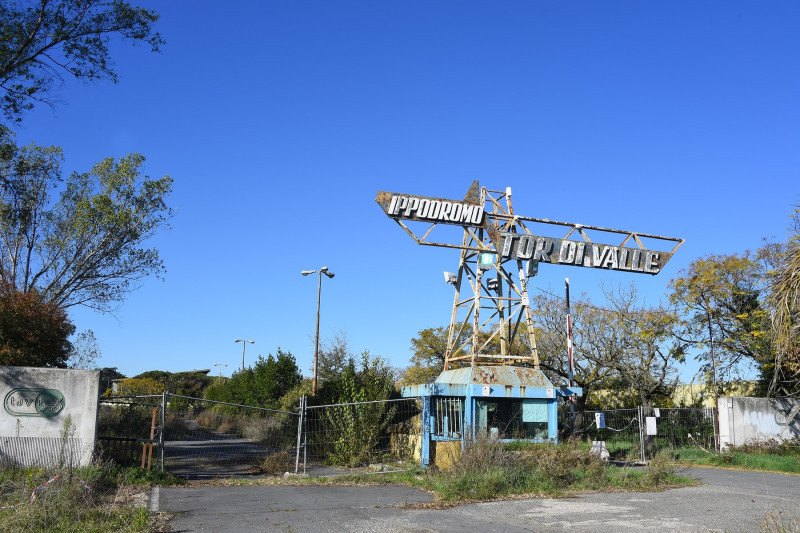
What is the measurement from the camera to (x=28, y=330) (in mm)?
15445

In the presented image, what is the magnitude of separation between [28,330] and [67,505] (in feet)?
26.4

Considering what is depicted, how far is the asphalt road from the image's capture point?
30.9 ft

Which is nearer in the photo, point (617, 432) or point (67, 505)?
point (67, 505)

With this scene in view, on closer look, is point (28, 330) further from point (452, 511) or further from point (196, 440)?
point (452, 511)

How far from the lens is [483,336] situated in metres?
28.4

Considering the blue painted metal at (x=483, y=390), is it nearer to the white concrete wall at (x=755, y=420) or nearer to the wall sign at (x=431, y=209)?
the wall sign at (x=431, y=209)

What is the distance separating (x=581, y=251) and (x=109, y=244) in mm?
17061

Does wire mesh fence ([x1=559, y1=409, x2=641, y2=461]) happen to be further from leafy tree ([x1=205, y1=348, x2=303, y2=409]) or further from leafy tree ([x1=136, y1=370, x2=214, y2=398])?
leafy tree ([x1=136, y1=370, x2=214, y2=398])

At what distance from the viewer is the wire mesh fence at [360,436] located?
56.9 ft

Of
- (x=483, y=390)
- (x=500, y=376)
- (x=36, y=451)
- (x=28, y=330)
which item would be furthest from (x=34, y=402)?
(x=500, y=376)

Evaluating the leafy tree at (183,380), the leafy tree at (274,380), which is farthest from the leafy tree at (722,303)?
the leafy tree at (183,380)

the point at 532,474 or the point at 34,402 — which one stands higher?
the point at 34,402

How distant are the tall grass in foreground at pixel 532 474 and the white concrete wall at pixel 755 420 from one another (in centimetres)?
930

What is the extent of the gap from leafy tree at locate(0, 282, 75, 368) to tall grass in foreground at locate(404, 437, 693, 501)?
9.76m
